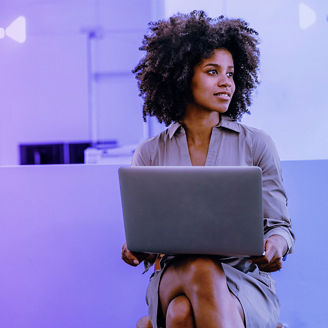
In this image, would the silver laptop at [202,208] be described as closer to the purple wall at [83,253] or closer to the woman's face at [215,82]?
the woman's face at [215,82]

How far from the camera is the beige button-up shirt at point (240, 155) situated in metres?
1.28

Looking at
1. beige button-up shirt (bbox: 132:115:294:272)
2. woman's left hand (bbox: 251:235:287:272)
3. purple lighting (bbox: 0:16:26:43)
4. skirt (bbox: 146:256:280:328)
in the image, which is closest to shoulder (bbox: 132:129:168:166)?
beige button-up shirt (bbox: 132:115:294:272)

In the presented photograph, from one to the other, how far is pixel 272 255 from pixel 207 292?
21cm

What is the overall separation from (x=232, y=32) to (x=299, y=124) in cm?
254

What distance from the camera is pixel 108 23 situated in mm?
4914

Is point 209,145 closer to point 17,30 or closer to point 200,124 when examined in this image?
point 200,124

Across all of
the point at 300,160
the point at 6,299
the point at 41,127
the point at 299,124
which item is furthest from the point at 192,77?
the point at 41,127

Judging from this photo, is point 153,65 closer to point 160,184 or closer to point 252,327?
point 160,184

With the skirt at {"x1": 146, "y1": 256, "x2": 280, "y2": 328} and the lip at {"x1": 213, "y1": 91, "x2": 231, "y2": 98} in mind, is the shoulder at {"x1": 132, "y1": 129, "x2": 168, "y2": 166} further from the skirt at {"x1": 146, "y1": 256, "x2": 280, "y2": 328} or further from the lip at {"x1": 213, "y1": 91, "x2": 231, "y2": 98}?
the skirt at {"x1": 146, "y1": 256, "x2": 280, "y2": 328}

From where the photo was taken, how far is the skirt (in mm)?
1096

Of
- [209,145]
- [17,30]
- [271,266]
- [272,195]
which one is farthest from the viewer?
[17,30]

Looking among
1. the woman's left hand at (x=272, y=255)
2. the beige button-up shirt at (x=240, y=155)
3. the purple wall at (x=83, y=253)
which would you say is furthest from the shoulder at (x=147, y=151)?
the woman's left hand at (x=272, y=255)

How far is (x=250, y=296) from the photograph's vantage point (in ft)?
3.73

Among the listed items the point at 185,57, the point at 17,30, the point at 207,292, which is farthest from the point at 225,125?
the point at 17,30
